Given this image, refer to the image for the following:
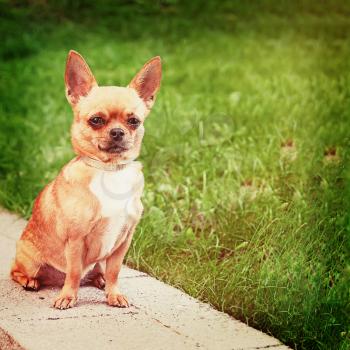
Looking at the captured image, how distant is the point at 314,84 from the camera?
6.93 metres

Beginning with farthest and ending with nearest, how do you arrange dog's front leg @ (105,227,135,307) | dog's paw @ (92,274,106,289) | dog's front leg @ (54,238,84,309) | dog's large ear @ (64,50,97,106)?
dog's paw @ (92,274,106,289)
dog's front leg @ (105,227,135,307)
dog's front leg @ (54,238,84,309)
dog's large ear @ (64,50,97,106)

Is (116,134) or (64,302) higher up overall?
(116,134)

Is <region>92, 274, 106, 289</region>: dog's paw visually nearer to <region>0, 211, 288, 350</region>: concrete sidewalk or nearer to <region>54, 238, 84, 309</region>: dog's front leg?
<region>0, 211, 288, 350</region>: concrete sidewalk

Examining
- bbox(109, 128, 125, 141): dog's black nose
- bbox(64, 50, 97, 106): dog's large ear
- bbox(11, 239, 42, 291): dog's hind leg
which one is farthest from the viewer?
bbox(11, 239, 42, 291): dog's hind leg

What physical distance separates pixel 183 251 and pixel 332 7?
564 cm

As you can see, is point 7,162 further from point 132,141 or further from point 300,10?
point 300,10

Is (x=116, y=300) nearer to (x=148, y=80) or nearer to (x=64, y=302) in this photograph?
(x=64, y=302)

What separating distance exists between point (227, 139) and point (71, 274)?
8.16 feet

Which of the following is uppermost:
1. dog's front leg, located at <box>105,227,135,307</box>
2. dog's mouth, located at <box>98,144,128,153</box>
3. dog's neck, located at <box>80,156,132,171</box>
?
dog's mouth, located at <box>98,144,128,153</box>

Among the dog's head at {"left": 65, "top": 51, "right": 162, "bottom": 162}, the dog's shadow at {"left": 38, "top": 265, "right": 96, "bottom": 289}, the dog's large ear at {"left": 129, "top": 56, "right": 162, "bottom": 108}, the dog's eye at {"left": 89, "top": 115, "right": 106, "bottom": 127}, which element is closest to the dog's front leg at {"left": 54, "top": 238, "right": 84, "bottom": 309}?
the dog's shadow at {"left": 38, "top": 265, "right": 96, "bottom": 289}

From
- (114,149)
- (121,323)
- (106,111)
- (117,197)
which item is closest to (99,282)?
(121,323)

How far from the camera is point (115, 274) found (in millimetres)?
3680

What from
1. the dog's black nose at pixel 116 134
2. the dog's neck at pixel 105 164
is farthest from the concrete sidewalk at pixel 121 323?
the dog's black nose at pixel 116 134

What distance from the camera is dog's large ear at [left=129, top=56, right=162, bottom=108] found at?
3.48m
